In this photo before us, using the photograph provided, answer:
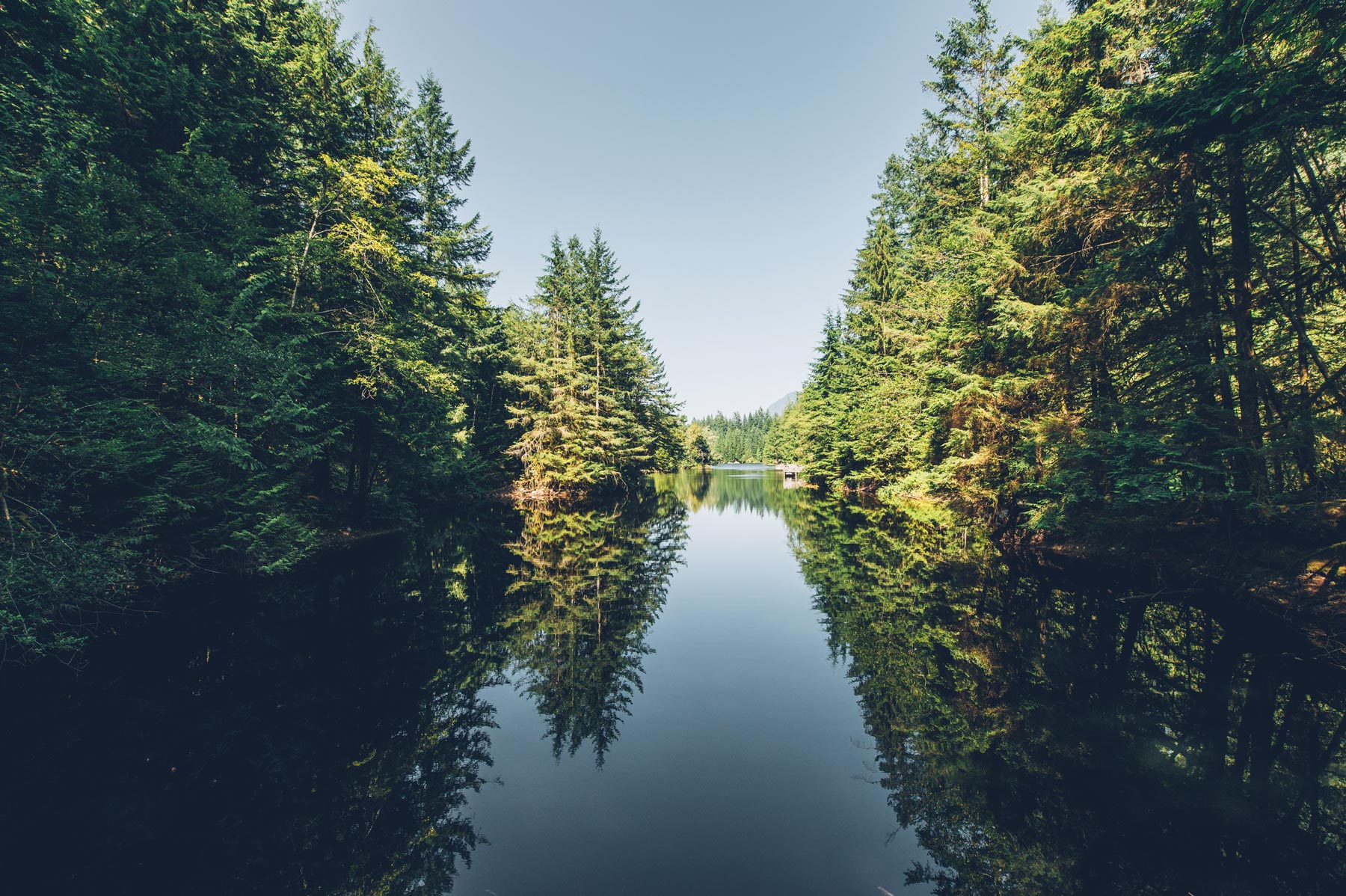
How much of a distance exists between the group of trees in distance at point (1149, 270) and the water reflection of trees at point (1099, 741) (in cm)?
278

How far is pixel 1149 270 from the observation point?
9.34m

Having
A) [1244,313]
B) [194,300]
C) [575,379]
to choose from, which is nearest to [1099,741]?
[1244,313]

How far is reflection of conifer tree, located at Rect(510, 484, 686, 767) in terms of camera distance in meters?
5.99

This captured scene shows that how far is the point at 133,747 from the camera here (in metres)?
4.88

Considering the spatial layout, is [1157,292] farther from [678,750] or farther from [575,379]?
[575,379]

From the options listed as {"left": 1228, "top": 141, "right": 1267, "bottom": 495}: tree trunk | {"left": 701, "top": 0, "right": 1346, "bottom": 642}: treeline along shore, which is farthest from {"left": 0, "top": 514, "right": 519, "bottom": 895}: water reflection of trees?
{"left": 1228, "top": 141, "right": 1267, "bottom": 495}: tree trunk

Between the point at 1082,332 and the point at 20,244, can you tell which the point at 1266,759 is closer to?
the point at 1082,332

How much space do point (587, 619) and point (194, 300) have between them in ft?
31.1

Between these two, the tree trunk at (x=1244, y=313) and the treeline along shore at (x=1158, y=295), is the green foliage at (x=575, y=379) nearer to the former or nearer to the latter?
the treeline along shore at (x=1158, y=295)

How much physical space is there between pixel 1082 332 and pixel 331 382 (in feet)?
67.8

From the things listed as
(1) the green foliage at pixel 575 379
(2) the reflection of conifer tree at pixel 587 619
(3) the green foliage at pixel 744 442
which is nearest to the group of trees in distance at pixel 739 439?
(3) the green foliage at pixel 744 442

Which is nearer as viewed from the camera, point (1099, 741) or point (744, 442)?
point (1099, 741)

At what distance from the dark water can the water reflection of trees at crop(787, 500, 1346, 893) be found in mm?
36

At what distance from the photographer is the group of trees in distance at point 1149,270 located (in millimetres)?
7535
